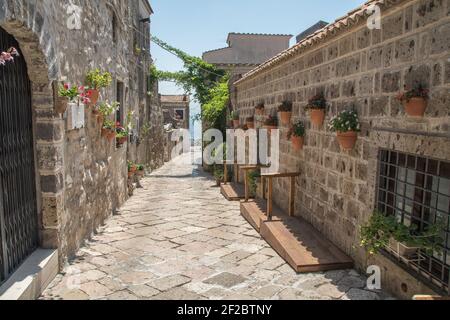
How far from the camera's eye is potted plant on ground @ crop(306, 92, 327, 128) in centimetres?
521

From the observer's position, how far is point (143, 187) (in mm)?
11445

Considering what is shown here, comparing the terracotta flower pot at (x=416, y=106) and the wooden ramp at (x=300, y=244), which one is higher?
the terracotta flower pot at (x=416, y=106)

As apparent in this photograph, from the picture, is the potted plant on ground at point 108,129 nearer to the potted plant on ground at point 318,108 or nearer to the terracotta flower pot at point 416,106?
the potted plant on ground at point 318,108

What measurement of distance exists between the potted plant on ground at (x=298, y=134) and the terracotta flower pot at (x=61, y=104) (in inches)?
136

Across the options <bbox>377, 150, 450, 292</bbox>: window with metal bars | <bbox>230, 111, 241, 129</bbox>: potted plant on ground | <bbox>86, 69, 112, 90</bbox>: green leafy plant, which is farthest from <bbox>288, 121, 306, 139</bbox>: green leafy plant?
<bbox>230, 111, 241, 129</bbox>: potted plant on ground

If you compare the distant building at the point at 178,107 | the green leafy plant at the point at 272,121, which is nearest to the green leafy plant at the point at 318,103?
the green leafy plant at the point at 272,121

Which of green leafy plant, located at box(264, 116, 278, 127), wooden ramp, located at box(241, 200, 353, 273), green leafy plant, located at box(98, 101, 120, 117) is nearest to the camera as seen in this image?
wooden ramp, located at box(241, 200, 353, 273)

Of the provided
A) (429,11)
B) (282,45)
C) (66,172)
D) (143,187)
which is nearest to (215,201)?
(143,187)

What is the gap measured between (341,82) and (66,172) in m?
3.68

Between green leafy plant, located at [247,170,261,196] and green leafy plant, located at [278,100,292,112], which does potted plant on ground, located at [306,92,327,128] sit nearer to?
green leafy plant, located at [278,100,292,112]

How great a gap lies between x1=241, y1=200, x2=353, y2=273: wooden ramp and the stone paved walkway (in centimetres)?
11

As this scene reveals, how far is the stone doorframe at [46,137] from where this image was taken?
13.0 feet

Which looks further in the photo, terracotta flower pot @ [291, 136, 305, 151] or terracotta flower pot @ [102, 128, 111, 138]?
terracotta flower pot @ [102, 128, 111, 138]
